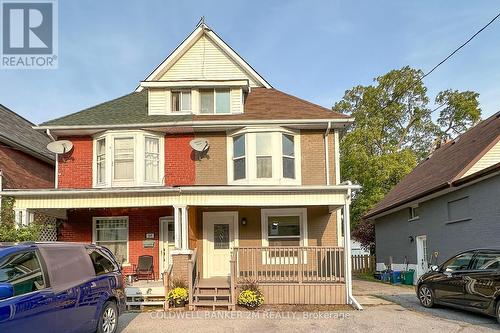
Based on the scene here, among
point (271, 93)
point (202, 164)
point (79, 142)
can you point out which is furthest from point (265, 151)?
point (79, 142)

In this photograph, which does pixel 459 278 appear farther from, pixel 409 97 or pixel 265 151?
pixel 409 97

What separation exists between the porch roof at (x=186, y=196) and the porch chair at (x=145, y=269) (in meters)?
2.95

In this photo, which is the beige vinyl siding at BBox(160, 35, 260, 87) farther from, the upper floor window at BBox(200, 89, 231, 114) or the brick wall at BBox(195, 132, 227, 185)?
the brick wall at BBox(195, 132, 227, 185)

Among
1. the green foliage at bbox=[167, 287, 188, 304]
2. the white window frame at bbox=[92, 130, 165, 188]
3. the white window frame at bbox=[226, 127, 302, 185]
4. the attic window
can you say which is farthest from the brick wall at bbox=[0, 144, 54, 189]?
the attic window

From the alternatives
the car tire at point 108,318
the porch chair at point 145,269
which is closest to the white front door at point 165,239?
the porch chair at point 145,269

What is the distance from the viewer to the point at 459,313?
36.4ft

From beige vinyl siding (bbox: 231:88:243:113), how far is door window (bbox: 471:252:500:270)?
888 cm

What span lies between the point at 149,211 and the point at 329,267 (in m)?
6.45

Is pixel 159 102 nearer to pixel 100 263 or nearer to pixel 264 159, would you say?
pixel 264 159

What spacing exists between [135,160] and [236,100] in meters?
4.11

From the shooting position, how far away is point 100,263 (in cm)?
838

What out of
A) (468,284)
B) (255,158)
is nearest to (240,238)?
(255,158)

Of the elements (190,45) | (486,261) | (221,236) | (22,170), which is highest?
(190,45)

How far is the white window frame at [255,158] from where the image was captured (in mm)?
14758
